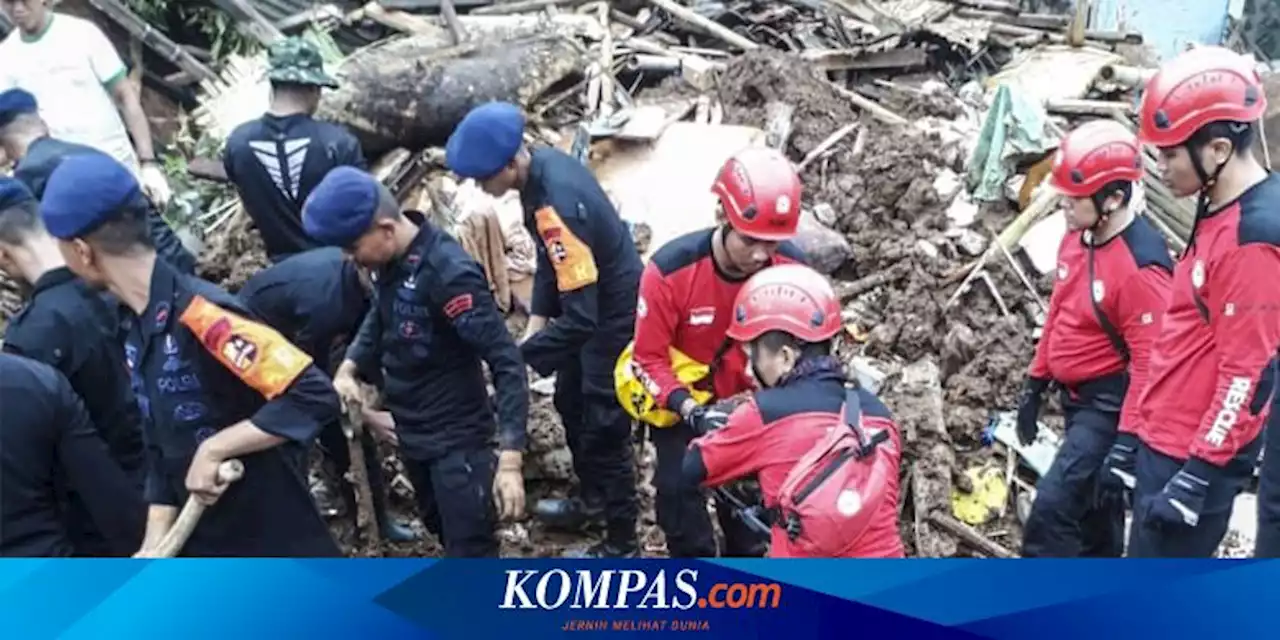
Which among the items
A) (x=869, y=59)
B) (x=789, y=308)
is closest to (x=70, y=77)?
(x=789, y=308)

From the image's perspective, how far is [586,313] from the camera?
457 cm

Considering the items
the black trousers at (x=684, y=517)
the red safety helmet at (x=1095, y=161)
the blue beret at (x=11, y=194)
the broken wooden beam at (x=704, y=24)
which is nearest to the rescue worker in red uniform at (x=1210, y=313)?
the red safety helmet at (x=1095, y=161)

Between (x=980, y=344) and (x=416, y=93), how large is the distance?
11.5ft

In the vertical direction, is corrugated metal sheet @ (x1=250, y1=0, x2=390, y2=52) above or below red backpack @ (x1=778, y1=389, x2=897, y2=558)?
below

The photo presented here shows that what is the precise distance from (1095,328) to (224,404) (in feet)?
9.60

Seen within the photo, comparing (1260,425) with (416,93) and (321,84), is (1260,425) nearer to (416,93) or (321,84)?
(321,84)

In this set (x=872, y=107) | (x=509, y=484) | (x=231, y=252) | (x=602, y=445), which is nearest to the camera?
(x=509, y=484)

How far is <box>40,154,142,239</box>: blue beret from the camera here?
11.2ft

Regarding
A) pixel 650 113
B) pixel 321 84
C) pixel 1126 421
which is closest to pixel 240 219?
pixel 321 84

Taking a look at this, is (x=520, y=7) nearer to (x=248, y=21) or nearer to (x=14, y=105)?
(x=248, y=21)

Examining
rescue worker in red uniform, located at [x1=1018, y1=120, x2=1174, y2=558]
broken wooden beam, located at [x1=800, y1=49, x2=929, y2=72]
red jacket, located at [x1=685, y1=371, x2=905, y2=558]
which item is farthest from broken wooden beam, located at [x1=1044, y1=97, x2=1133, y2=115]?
red jacket, located at [x1=685, y1=371, x2=905, y2=558]

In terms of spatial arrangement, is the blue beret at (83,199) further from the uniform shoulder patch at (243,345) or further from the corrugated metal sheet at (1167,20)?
the corrugated metal sheet at (1167,20)

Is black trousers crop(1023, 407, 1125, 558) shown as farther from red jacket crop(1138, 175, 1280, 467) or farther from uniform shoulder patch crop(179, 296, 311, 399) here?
uniform shoulder patch crop(179, 296, 311, 399)

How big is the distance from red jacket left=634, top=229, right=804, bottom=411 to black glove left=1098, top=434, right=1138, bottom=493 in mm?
1275
